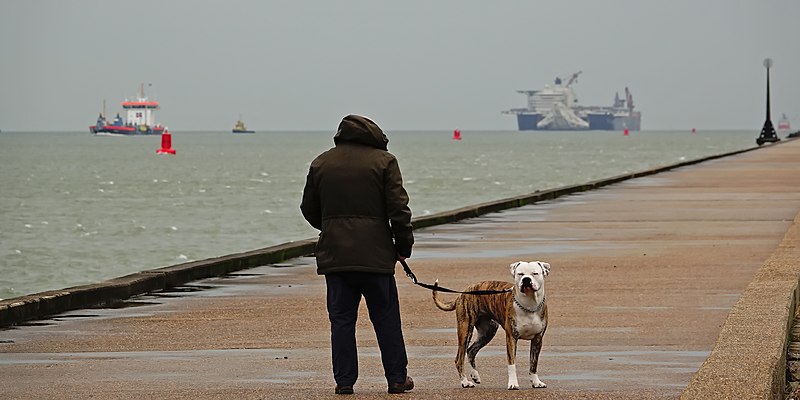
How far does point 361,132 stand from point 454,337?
130 inches

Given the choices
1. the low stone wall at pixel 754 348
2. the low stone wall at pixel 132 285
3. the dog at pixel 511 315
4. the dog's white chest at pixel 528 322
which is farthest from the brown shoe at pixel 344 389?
the low stone wall at pixel 132 285

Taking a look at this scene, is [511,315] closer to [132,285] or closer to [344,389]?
[344,389]

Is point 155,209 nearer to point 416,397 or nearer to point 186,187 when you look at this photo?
point 186,187

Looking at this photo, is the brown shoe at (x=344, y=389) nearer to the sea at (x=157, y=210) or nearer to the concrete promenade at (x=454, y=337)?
the concrete promenade at (x=454, y=337)

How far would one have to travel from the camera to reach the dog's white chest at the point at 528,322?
920 centimetres

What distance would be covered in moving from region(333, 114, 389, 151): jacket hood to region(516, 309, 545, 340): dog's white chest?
126 cm

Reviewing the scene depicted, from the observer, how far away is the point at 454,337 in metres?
12.3

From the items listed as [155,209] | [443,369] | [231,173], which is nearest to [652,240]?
[443,369]

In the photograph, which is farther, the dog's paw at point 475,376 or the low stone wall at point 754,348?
the dog's paw at point 475,376

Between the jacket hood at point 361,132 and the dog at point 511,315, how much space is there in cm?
104

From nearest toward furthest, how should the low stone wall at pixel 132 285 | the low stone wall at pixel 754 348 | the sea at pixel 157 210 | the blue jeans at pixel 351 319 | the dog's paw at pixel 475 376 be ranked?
the low stone wall at pixel 754 348
the blue jeans at pixel 351 319
the dog's paw at pixel 475 376
the low stone wall at pixel 132 285
the sea at pixel 157 210

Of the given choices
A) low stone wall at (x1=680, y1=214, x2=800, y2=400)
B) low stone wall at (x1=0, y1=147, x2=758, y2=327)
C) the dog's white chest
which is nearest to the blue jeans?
the dog's white chest

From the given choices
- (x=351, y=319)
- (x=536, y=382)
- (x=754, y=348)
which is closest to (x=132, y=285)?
(x=351, y=319)

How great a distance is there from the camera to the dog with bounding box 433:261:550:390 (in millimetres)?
9062
